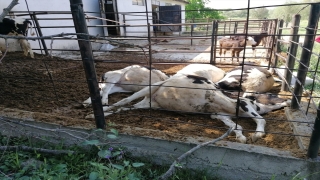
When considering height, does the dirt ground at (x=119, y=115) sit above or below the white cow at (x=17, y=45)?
below

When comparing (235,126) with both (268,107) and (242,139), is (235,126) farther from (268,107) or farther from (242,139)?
(268,107)

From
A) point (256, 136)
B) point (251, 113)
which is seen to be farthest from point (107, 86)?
point (256, 136)

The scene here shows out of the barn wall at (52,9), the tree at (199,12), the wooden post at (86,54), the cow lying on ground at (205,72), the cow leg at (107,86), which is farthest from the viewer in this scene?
the tree at (199,12)

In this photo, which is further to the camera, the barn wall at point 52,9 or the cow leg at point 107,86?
the barn wall at point 52,9

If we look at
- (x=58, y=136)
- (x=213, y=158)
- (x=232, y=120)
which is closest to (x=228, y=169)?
(x=213, y=158)

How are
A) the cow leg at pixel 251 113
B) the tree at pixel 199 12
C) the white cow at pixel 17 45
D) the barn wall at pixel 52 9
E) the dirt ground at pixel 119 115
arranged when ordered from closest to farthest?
the dirt ground at pixel 119 115, the cow leg at pixel 251 113, the white cow at pixel 17 45, the barn wall at pixel 52 9, the tree at pixel 199 12

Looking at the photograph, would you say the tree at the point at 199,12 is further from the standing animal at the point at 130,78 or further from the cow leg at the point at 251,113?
the cow leg at the point at 251,113

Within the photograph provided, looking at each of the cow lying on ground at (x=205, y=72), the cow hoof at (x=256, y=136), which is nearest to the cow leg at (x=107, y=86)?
the cow lying on ground at (x=205, y=72)

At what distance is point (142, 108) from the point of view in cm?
323

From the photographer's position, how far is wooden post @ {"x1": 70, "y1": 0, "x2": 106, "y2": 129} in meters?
1.88

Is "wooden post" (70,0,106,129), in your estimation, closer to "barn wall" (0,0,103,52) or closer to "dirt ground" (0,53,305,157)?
"dirt ground" (0,53,305,157)

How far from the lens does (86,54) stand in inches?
80.4

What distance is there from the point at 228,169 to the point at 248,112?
3.78 feet

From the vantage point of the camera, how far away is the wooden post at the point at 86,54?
Result: 1884 mm
